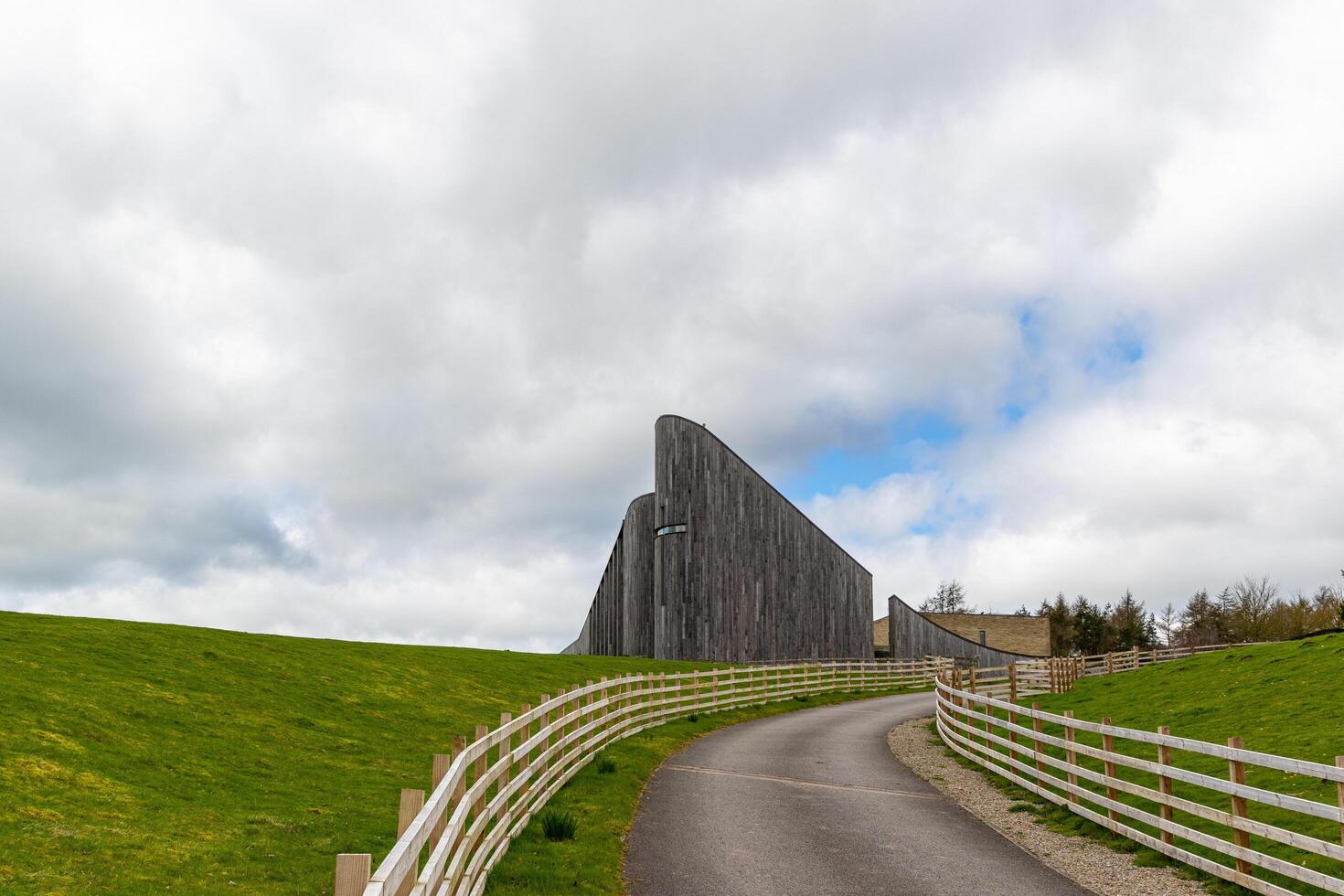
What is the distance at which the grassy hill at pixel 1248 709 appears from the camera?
1410 cm

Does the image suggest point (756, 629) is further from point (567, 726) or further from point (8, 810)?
point (8, 810)

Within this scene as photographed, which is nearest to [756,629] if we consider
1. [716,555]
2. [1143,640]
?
[716,555]

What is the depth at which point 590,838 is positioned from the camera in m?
12.6

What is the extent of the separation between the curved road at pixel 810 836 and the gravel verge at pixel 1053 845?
27 centimetres

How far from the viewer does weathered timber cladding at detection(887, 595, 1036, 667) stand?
61.1 m

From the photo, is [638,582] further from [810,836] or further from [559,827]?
[559,827]

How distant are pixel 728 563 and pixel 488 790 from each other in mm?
35862

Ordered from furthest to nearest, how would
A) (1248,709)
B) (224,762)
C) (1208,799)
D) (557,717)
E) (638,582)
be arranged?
(638,582)
(1248,709)
(557,717)
(224,762)
(1208,799)

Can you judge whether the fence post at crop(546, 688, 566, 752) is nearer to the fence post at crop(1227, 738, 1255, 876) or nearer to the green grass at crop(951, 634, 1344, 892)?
the green grass at crop(951, 634, 1344, 892)

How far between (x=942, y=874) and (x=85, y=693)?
1509cm

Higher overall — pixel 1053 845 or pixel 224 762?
pixel 224 762

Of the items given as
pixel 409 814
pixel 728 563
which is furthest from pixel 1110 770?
pixel 728 563

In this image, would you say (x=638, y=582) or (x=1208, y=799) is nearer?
(x=1208, y=799)

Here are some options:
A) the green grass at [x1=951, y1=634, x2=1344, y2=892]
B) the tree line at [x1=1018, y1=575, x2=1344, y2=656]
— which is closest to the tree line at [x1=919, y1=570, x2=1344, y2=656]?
the tree line at [x1=1018, y1=575, x2=1344, y2=656]
